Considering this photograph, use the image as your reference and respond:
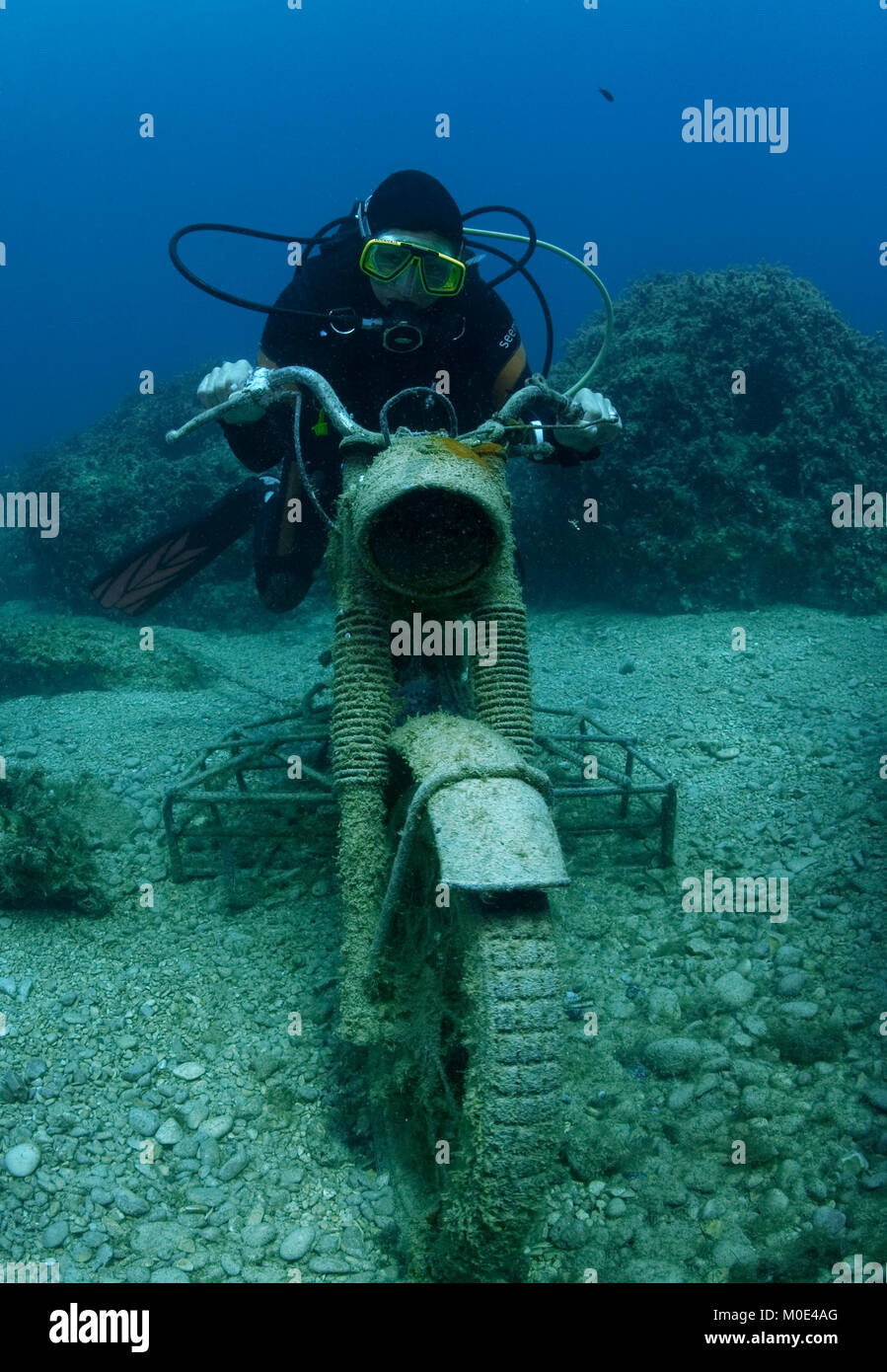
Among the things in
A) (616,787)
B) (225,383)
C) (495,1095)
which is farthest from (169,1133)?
(225,383)

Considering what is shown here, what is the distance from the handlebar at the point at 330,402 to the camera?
2.83 metres

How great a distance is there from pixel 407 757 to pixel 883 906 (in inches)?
106

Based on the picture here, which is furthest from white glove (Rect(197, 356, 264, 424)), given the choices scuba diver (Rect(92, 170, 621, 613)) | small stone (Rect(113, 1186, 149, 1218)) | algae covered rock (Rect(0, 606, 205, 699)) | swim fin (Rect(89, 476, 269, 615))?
algae covered rock (Rect(0, 606, 205, 699))

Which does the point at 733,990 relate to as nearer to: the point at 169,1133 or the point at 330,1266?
the point at 330,1266

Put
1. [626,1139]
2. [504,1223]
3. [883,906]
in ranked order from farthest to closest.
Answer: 1. [883,906]
2. [626,1139]
3. [504,1223]

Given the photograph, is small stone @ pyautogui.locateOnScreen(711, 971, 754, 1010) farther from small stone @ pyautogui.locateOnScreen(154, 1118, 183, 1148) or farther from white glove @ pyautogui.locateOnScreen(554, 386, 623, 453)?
white glove @ pyautogui.locateOnScreen(554, 386, 623, 453)

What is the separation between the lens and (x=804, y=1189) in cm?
255

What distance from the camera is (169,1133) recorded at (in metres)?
2.79

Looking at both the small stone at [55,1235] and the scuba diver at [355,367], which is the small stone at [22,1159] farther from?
the scuba diver at [355,367]

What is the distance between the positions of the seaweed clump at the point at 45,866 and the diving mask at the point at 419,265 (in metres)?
3.15

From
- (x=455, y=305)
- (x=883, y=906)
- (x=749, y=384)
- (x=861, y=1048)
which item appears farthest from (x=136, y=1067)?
(x=749, y=384)
